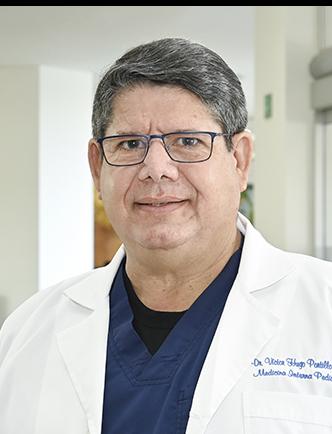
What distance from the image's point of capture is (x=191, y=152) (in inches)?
48.8

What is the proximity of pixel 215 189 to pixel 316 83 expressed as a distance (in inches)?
80.4

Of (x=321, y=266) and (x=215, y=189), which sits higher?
(x=215, y=189)

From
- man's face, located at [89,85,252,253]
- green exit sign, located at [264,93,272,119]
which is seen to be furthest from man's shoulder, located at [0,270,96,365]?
green exit sign, located at [264,93,272,119]

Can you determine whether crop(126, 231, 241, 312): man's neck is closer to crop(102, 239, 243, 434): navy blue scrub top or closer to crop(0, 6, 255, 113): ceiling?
crop(102, 239, 243, 434): navy blue scrub top

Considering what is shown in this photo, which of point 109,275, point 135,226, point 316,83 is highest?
point 316,83

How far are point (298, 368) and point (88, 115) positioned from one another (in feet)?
16.8

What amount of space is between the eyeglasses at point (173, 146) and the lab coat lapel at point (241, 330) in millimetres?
244

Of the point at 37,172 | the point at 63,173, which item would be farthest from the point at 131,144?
the point at 63,173

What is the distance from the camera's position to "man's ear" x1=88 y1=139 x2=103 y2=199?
53.4 inches

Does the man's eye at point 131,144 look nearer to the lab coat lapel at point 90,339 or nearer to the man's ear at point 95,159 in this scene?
the man's ear at point 95,159

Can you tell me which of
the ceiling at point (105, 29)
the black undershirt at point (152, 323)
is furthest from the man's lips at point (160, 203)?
the ceiling at point (105, 29)

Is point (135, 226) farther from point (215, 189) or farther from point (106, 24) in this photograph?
point (106, 24)

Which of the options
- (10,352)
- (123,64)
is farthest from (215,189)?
(10,352)
